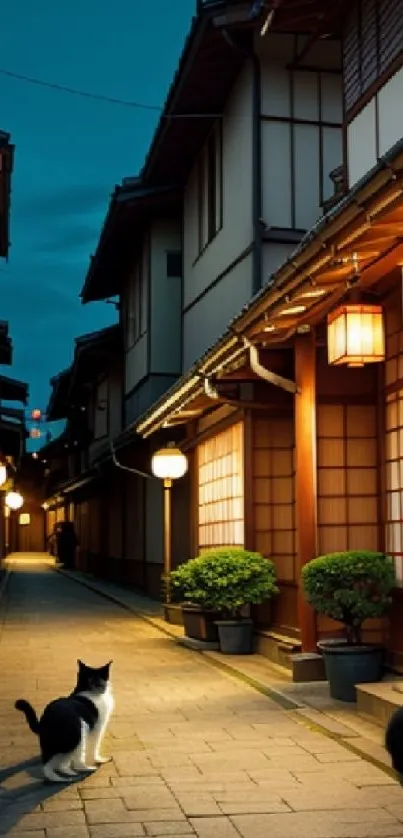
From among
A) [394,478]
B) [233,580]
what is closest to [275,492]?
[233,580]

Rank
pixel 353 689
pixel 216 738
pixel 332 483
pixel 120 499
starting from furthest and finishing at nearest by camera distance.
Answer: pixel 120 499 → pixel 332 483 → pixel 353 689 → pixel 216 738

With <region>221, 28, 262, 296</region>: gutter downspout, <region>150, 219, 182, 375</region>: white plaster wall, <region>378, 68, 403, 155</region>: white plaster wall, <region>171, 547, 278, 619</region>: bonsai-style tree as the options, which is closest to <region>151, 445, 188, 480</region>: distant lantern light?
<region>221, 28, 262, 296</region>: gutter downspout

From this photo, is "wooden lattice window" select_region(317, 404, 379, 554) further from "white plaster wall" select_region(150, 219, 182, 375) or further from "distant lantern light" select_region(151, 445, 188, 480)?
"white plaster wall" select_region(150, 219, 182, 375)

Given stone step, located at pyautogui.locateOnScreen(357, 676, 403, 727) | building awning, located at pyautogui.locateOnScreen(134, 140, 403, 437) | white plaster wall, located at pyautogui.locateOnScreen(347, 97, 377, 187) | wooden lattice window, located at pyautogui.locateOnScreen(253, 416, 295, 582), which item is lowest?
stone step, located at pyautogui.locateOnScreen(357, 676, 403, 727)

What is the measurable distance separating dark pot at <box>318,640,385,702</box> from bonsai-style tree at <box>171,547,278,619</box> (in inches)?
137

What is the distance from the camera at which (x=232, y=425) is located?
17.2m

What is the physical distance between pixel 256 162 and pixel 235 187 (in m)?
1.24

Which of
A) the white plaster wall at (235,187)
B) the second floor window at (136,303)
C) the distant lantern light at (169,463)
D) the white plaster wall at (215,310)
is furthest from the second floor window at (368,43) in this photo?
the second floor window at (136,303)

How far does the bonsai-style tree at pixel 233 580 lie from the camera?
1474cm

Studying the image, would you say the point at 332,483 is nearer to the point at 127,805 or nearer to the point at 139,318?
the point at 127,805

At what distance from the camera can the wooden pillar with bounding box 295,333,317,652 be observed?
41.7 feet

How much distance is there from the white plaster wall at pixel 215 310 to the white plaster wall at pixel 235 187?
0.27 metres

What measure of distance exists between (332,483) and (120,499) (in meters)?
22.9

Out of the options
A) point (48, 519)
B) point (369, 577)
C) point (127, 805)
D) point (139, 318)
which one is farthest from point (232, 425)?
point (48, 519)
